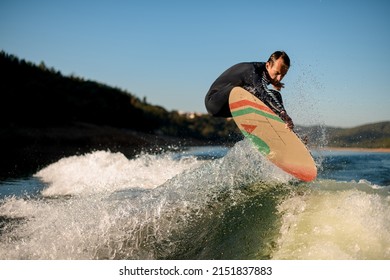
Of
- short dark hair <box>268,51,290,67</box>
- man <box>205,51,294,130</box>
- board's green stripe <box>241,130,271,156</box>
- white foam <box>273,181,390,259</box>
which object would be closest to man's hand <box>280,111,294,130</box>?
man <box>205,51,294,130</box>

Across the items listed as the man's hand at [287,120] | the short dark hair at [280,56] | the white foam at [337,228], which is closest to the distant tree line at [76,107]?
the short dark hair at [280,56]

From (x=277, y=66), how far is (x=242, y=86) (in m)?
0.39

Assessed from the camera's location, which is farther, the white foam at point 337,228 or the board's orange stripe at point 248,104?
the board's orange stripe at point 248,104

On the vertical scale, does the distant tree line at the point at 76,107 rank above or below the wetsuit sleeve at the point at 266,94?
above

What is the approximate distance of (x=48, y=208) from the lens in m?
3.93

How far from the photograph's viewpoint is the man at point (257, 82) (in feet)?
12.0

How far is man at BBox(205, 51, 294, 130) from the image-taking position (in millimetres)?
3653

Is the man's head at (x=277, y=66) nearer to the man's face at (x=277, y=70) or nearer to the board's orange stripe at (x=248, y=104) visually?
the man's face at (x=277, y=70)

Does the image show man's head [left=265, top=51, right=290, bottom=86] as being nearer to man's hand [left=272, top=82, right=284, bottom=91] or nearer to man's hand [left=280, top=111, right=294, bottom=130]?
man's hand [left=272, top=82, right=284, bottom=91]

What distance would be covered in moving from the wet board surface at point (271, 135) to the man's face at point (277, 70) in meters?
0.26

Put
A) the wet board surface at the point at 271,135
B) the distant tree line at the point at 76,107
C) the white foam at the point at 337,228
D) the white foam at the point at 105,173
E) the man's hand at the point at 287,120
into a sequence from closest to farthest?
the white foam at the point at 337,228, the wet board surface at the point at 271,135, the man's hand at the point at 287,120, the white foam at the point at 105,173, the distant tree line at the point at 76,107
